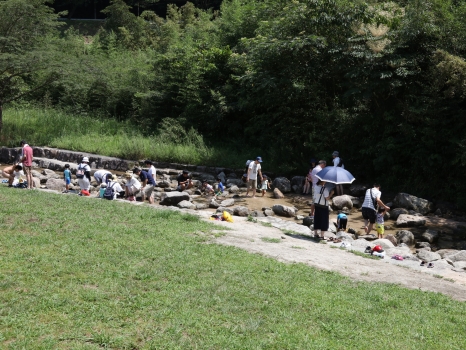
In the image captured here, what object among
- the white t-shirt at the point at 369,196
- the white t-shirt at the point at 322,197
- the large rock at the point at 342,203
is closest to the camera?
the white t-shirt at the point at 322,197

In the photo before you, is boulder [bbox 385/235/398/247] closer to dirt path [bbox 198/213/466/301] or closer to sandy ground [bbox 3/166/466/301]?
sandy ground [bbox 3/166/466/301]

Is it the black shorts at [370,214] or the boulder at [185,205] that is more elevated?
the black shorts at [370,214]

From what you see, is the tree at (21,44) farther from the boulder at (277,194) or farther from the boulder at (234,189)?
the boulder at (277,194)

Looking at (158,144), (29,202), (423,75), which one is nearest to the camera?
(29,202)

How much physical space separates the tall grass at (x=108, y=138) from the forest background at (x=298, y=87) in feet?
0.62

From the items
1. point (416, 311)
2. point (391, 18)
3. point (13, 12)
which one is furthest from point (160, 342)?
point (13, 12)

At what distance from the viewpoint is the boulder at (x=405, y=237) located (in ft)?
45.1

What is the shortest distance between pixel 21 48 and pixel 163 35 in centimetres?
1747

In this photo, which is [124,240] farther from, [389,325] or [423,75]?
[423,75]

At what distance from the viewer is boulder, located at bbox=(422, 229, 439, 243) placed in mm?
13892

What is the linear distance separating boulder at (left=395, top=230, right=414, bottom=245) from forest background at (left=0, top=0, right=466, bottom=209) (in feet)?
13.5

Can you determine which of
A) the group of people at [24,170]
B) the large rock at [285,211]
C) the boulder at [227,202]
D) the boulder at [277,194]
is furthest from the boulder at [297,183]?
the group of people at [24,170]

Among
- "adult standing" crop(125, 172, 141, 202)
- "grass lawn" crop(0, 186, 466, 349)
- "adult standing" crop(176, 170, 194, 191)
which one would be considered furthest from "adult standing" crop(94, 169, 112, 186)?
"grass lawn" crop(0, 186, 466, 349)

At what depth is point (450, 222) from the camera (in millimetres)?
15773
